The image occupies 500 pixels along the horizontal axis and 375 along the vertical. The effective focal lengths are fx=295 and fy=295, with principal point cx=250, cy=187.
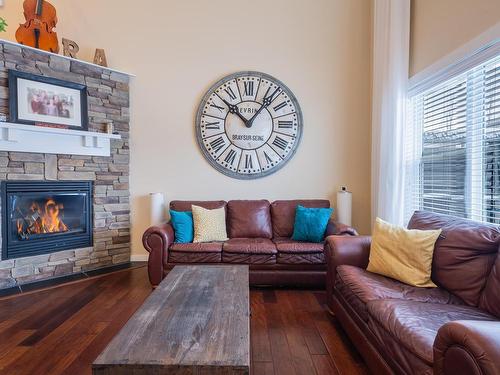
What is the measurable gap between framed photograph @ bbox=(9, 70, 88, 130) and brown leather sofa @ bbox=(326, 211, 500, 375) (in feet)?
10.2

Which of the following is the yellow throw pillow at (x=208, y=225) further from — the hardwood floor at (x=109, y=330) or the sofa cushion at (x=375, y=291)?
the sofa cushion at (x=375, y=291)

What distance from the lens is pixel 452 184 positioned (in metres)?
2.55

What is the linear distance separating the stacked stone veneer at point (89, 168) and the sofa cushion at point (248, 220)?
139 centimetres

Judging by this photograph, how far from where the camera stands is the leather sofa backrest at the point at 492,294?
1.54 m

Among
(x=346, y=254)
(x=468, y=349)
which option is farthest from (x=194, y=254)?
(x=468, y=349)

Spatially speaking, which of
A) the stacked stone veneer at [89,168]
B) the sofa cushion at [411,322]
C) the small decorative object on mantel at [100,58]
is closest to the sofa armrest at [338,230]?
the sofa cushion at [411,322]

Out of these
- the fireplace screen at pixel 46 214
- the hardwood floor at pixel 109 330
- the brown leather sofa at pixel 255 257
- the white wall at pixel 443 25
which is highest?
the white wall at pixel 443 25

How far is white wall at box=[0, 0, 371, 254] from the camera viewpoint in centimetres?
378

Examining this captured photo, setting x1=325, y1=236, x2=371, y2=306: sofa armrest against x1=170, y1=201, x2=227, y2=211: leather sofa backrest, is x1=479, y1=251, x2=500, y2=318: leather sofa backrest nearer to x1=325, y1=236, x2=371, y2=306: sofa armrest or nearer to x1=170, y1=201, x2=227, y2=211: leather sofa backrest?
x1=325, y1=236, x2=371, y2=306: sofa armrest

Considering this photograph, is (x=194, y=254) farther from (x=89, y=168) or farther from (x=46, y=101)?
(x=46, y=101)

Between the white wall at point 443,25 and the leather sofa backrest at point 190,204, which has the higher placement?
the white wall at point 443,25

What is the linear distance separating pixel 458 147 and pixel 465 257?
43.3 inches

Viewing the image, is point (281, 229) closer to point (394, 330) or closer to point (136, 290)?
point (136, 290)

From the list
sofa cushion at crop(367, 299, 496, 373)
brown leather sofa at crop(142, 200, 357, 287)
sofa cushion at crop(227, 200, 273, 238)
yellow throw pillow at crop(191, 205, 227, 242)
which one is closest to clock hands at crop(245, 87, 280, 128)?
sofa cushion at crop(227, 200, 273, 238)
